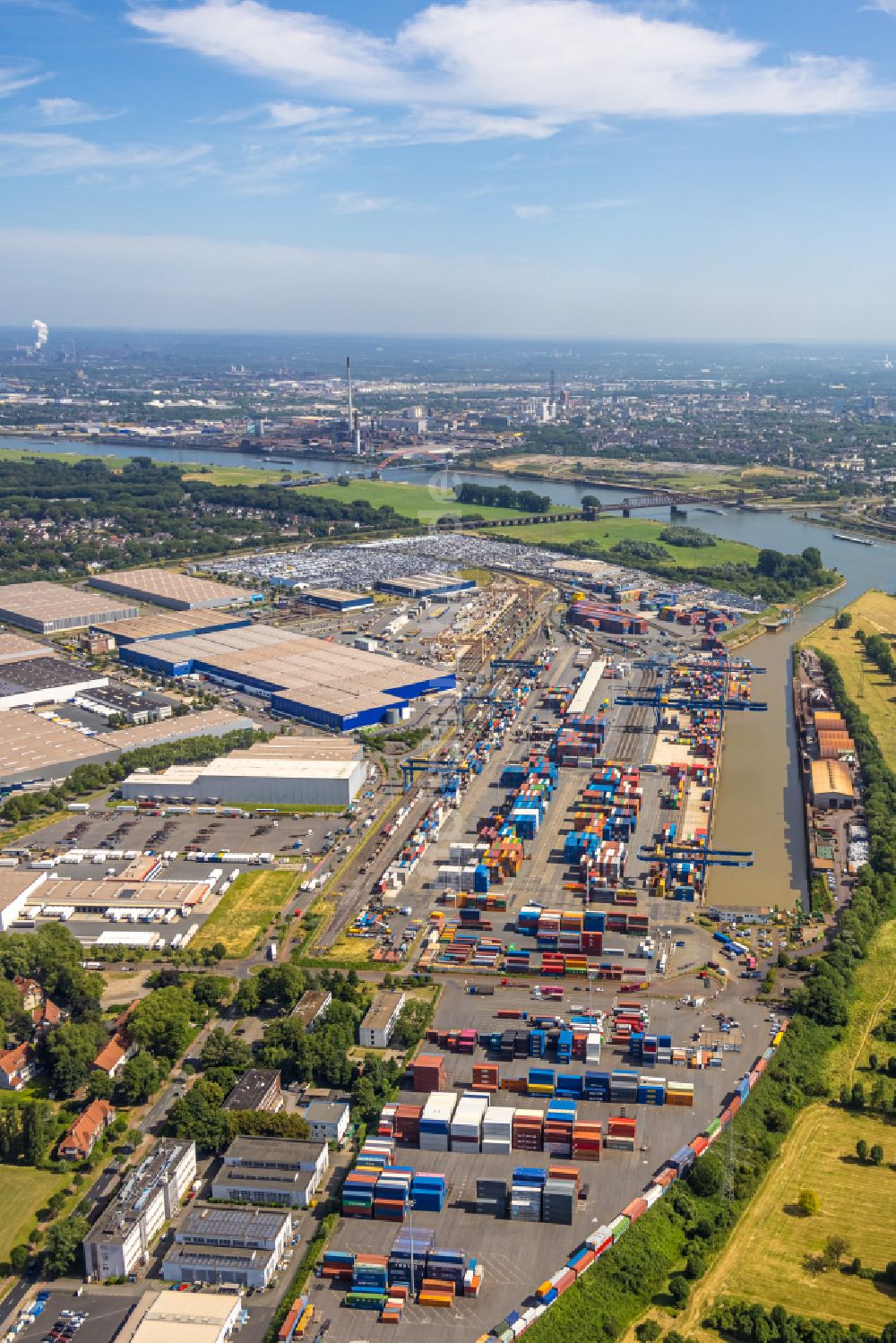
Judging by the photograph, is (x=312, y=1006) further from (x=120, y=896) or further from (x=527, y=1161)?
(x=120, y=896)

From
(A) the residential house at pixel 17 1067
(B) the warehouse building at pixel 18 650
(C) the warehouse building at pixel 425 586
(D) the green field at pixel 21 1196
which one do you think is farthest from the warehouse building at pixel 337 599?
(D) the green field at pixel 21 1196

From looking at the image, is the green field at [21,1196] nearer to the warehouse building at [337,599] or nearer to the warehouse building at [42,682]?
the warehouse building at [42,682]

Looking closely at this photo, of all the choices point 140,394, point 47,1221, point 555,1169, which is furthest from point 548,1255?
point 140,394

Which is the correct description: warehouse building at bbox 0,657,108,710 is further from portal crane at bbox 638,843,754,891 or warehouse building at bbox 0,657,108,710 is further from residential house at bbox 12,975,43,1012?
portal crane at bbox 638,843,754,891

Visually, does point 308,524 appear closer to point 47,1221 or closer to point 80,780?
point 80,780

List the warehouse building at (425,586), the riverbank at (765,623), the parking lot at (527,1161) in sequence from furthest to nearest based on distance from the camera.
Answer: the warehouse building at (425,586) → the riverbank at (765,623) → the parking lot at (527,1161)

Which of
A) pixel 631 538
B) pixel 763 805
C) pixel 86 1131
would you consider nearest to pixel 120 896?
Answer: pixel 86 1131
